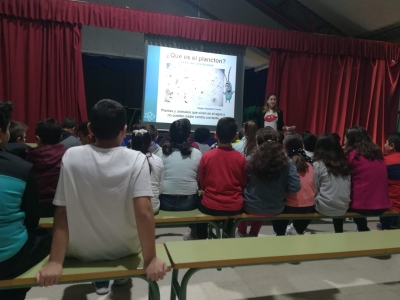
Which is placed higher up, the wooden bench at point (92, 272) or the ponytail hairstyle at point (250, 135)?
the ponytail hairstyle at point (250, 135)

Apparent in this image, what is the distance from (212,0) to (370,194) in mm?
4526

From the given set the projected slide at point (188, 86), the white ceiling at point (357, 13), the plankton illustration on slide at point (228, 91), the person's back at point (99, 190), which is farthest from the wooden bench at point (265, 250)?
the white ceiling at point (357, 13)

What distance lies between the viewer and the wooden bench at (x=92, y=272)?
1.23 m

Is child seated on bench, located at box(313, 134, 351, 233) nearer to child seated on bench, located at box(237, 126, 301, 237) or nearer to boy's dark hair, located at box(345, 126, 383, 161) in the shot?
boy's dark hair, located at box(345, 126, 383, 161)

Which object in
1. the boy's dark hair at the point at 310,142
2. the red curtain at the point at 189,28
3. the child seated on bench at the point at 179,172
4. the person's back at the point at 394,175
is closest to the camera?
the child seated on bench at the point at 179,172

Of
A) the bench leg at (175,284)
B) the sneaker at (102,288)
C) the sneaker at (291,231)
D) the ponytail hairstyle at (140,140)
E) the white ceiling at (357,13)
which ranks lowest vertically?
the sneaker at (102,288)

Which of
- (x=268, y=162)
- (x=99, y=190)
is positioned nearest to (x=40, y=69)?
(x=268, y=162)

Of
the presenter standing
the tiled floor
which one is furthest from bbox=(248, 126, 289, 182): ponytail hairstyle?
the presenter standing

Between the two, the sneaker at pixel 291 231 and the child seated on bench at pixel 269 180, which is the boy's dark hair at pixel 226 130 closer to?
the child seated on bench at pixel 269 180

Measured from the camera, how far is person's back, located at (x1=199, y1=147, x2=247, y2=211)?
223 cm

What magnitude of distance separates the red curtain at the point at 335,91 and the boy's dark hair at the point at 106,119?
410 cm

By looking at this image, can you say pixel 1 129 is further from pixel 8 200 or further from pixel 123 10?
pixel 123 10

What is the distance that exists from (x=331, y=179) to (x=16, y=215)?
2.18 meters

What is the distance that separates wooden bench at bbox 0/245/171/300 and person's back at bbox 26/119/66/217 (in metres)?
0.64
